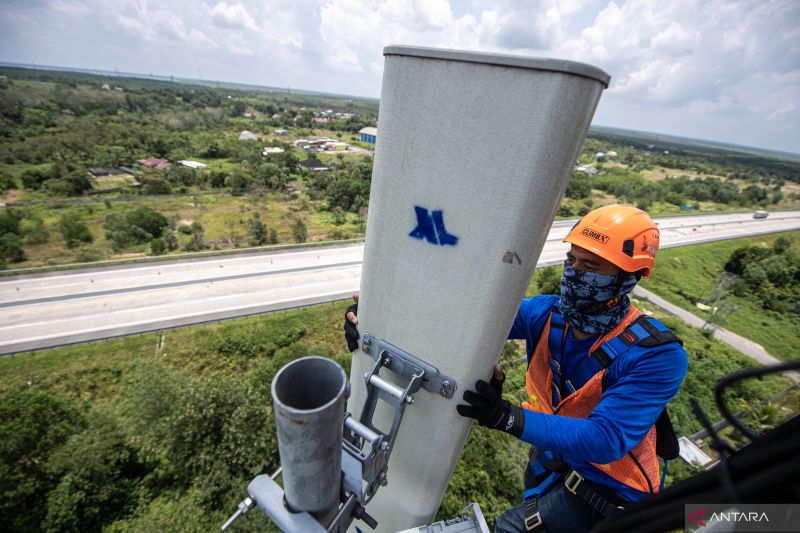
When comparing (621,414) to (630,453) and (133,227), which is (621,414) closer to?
(630,453)

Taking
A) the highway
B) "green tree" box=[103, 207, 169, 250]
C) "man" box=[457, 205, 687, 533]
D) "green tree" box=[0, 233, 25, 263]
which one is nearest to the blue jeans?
"man" box=[457, 205, 687, 533]

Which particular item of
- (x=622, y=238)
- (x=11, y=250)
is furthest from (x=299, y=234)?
(x=622, y=238)

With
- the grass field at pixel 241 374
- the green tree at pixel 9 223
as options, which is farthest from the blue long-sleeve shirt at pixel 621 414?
the green tree at pixel 9 223

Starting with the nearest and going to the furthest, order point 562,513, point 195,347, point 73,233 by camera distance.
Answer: point 562,513
point 195,347
point 73,233

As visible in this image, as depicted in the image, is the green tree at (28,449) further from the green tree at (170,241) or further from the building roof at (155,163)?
the building roof at (155,163)

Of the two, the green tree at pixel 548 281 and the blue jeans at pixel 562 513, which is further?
the green tree at pixel 548 281

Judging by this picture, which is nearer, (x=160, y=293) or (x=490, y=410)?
(x=490, y=410)

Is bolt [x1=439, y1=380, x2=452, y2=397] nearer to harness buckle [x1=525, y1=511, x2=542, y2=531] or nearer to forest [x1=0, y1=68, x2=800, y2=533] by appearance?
forest [x1=0, y1=68, x2=800, y2=533]
